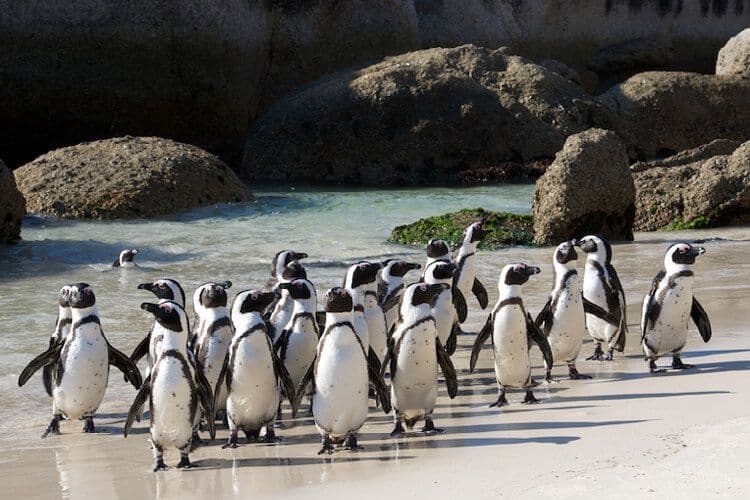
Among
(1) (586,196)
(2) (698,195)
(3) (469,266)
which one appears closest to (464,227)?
(1) (586,196)

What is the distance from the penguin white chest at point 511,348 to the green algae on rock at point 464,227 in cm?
557

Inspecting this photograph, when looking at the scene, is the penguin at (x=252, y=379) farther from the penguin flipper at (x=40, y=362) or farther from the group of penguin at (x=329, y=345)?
the penguin flipper at (x=40, y=362)

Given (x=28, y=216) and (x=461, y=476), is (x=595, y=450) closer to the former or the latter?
(x=461, y=476)

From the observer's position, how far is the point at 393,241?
42.2ft

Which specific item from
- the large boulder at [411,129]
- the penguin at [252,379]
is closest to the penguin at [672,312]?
the penguin at [252,379]

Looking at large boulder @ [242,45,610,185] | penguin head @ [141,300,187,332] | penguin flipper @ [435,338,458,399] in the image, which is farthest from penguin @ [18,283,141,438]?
large boulder @ [242,45,610,185]

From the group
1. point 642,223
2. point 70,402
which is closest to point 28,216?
point 642,223

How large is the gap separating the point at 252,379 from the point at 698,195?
27.7 feet

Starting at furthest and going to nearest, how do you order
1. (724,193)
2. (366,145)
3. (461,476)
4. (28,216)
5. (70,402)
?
(366,145), (28,216), (724,193), (70,402), (461,476)

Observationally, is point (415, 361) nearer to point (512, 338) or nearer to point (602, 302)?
point (512, 338)

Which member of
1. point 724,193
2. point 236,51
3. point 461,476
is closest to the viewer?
point 461,476

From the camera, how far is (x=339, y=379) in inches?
228

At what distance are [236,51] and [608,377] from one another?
48.7ft

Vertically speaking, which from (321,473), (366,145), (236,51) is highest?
(236,51)
